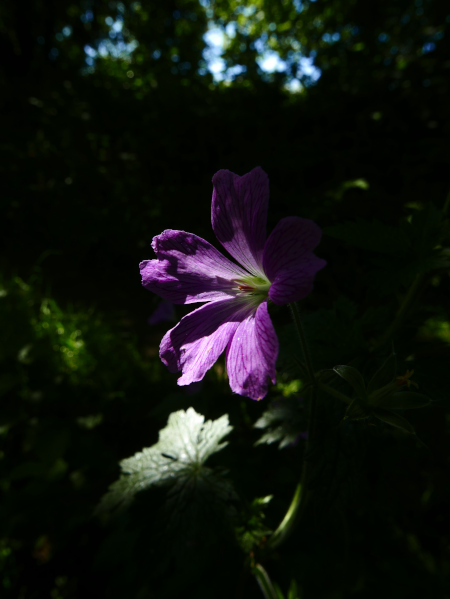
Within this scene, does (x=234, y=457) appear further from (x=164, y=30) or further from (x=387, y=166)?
(x=164, y=30)

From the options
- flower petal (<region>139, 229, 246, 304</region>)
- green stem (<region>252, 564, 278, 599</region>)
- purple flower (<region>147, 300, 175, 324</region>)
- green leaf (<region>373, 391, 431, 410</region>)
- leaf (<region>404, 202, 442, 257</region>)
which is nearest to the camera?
green leaf (<region>373, 391, 431, 410</region>)

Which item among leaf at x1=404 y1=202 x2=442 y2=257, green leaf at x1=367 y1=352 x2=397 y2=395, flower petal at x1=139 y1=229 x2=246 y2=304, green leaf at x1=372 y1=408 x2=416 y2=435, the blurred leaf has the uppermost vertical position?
flower petal at x1=139 y1=229 x2=246 y2=304

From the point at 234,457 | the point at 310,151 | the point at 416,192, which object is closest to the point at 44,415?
the point at 234,457

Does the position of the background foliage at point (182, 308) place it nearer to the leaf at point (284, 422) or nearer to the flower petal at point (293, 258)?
the leaf at point (284, 422)

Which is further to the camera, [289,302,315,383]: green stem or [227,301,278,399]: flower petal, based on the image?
[289,302,315,383]: green stem

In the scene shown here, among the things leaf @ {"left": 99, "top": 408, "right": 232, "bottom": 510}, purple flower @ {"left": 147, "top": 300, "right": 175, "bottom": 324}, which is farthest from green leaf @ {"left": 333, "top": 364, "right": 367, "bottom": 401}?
purple flower @ {"left": 147, "top": 300, "right": 175, "bottom": 324}

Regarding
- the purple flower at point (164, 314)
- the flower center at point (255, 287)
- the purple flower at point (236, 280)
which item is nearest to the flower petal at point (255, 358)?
the purple flower at point (236, 280)

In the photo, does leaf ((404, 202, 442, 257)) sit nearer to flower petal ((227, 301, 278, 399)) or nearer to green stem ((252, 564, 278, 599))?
flower petal ((227, 301, 278, 399))

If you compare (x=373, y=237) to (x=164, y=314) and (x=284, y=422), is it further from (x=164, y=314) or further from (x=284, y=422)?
(x=164, y=314)
